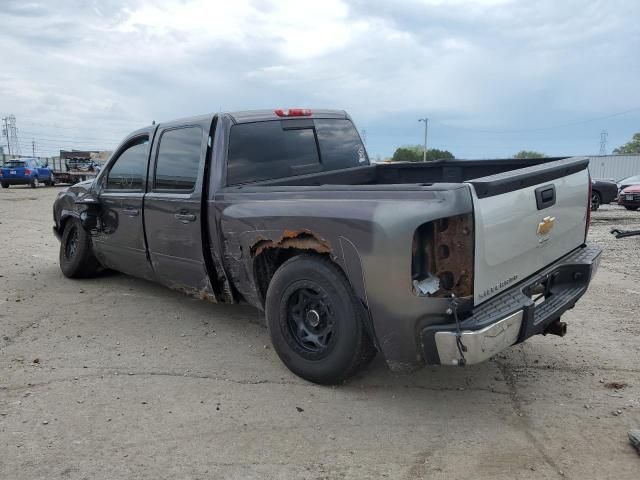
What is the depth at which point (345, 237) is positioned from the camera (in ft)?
10.8

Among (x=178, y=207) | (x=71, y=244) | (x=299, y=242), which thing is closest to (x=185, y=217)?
(x=178, y=207)

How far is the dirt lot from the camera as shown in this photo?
9.38 ft

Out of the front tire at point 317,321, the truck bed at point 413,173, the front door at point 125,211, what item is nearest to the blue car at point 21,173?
the front door at point 125,211

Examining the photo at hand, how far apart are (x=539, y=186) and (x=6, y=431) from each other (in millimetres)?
3580

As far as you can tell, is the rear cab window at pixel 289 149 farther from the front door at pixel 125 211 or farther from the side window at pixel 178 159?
the front door at pixel 125 211

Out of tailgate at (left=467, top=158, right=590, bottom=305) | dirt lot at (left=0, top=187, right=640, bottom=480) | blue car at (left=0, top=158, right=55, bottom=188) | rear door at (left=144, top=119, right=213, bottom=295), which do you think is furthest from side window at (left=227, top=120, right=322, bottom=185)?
blue car at (left=0, top=158, right=55, bottom=188)

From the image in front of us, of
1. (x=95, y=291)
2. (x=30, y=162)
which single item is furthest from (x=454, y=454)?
(x=30, y=162)

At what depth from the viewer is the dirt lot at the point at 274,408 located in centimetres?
286

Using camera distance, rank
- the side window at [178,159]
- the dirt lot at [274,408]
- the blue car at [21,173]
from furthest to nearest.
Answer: the blue car at [21,173] < the side window at [178,159] < the dirt lot at [274,408]

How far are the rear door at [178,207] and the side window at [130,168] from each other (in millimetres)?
225

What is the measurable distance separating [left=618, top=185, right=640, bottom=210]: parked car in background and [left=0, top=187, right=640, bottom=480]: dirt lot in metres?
13.6

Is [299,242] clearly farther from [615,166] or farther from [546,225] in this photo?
[615,166]

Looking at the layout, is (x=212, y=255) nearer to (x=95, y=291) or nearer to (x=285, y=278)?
(x=285, y=278)

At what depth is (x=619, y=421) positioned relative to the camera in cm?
321
